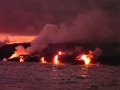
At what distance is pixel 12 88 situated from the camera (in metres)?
96.8

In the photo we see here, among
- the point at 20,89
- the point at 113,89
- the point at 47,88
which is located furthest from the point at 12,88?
the point at 113,89

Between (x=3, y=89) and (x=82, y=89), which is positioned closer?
(x=3, y=89)

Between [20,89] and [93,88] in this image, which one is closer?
[20,89]

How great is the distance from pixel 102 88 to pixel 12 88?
2303 centimetres

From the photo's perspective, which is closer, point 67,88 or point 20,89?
point 20,89

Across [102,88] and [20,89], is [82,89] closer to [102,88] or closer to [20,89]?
[102,88]

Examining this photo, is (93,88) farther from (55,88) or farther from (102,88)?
(55,88)

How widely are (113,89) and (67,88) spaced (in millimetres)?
11879

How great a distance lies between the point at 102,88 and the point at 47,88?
14.1 metres

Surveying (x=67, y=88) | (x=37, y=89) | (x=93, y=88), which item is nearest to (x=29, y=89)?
(x=37, y=89)

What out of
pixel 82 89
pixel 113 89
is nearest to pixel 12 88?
pixel 82 89

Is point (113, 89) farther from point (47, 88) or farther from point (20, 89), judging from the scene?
point (20, 89)

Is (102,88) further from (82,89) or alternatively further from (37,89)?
(37,89)

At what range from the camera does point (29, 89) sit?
96562mm
